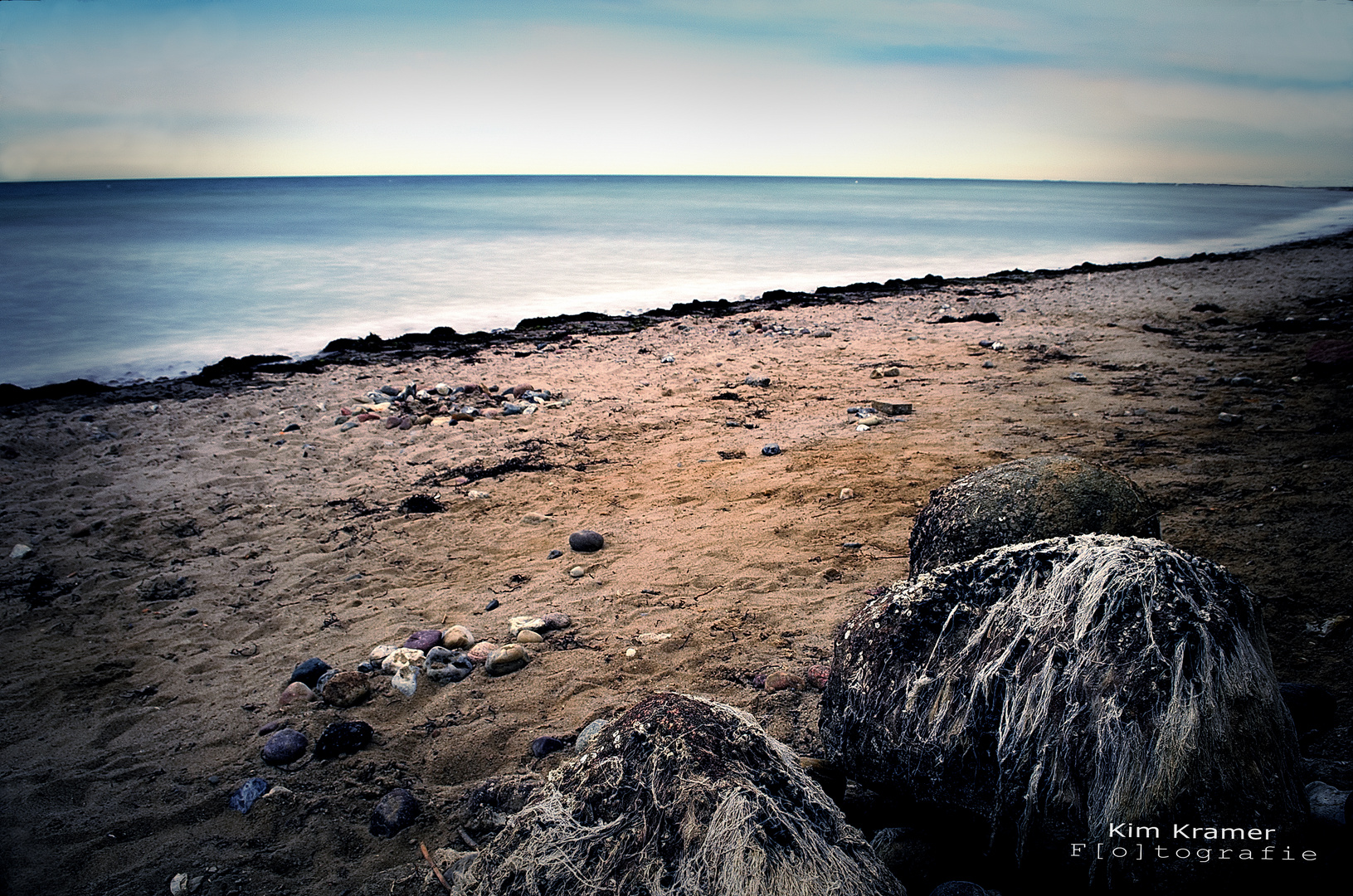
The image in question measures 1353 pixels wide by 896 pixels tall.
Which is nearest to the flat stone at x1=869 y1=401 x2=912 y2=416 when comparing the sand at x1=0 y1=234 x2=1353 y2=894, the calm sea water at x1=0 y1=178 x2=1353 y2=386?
the sand at x1=0 y1=234 x2=1353 y2=894

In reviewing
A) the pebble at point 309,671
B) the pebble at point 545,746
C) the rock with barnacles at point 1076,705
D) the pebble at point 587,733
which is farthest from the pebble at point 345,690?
the rock with barnacles at point 1076,705

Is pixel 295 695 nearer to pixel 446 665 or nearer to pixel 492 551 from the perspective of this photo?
pixel 446 665

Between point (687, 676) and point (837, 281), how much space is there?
21089mm

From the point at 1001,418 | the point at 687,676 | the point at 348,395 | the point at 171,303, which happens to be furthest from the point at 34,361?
the point at 1001,418

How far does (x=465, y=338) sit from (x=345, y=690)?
35.5 ft

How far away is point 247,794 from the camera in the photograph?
2879mm

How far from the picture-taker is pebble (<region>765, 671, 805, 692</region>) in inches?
128

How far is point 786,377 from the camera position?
925 centimetres

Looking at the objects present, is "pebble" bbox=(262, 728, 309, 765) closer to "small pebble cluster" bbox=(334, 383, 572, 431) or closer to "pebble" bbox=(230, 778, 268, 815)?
"pebble" bbox=(230, 778, 268, 815)

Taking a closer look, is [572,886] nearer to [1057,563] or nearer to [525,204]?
[1057,563]

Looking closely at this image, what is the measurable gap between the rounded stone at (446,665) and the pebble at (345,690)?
309mm

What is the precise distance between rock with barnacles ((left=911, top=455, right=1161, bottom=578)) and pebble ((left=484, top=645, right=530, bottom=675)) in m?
2.11

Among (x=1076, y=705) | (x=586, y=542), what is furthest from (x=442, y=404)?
(x=1076, y=705)

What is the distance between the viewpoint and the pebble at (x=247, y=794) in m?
2.84
